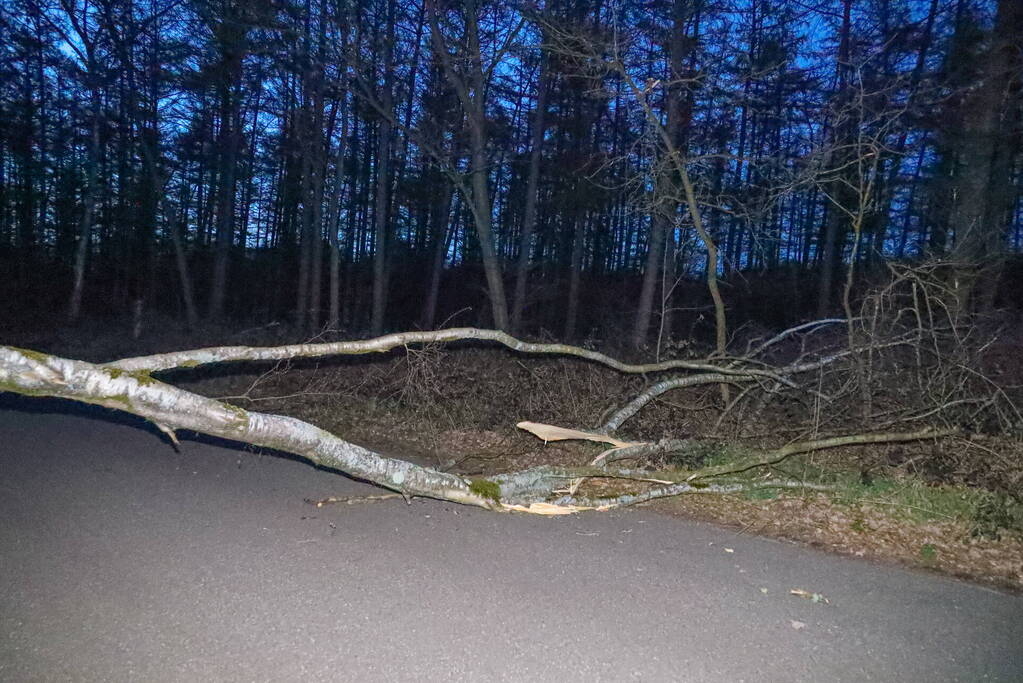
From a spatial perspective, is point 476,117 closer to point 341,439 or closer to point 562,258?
point 341,439

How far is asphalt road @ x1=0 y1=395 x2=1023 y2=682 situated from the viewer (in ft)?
11.8

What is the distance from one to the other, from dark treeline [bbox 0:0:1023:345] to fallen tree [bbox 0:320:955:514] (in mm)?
3810

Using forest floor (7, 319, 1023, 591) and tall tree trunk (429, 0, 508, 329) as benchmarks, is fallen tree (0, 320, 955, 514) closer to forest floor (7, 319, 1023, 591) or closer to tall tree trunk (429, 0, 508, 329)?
forest floor (7, 319, 1023, 591)

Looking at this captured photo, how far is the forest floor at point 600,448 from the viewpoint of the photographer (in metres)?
5.75

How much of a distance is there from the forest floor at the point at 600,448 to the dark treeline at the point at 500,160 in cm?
194

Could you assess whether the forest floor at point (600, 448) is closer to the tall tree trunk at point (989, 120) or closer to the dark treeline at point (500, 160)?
the dark treeline at point (500, 160)

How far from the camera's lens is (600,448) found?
873 cm

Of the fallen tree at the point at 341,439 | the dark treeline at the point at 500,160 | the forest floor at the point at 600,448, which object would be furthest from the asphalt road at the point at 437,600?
the dark treeline at the point at 500,160

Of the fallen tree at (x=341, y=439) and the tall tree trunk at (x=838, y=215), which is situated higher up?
the tall tree trunk at (x=838, y=215)

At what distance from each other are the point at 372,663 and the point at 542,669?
2.91ft

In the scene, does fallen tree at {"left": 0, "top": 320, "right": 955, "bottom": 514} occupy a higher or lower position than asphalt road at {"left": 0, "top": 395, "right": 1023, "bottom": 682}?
higher

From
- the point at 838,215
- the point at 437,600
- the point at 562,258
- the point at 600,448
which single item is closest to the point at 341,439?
the point at 437,600

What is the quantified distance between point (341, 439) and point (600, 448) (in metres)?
3.96

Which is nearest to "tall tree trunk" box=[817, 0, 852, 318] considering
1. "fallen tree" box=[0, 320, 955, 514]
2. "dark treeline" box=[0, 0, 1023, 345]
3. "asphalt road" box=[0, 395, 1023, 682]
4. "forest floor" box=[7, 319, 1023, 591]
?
"dark treeline" box=[0, 0, 1023, 345]
